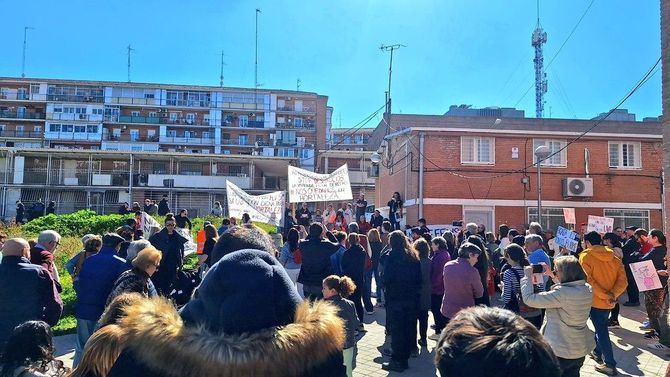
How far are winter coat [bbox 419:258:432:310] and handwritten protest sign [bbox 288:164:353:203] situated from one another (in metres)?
10.9

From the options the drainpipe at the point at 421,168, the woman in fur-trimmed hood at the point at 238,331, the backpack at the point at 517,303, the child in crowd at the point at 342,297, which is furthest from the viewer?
the drainpipe at the point at 421,168

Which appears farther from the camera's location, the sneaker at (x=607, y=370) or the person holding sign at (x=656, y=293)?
the person holding sign at (x=656, y=293)

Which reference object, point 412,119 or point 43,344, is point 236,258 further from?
point 412,119

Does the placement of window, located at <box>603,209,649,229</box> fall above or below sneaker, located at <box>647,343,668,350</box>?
above

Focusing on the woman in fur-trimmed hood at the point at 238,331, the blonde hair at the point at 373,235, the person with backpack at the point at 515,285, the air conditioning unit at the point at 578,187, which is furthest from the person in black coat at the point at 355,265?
the air conditioning unit at the point at 578,187

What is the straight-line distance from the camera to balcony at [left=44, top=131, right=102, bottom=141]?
222ft

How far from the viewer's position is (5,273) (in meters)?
5.05

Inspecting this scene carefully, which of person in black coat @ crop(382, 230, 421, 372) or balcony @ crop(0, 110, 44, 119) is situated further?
balcony @ crop(0, 110, 44, 119)

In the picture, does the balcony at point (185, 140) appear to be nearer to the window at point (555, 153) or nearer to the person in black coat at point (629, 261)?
the window at point (555, 153)

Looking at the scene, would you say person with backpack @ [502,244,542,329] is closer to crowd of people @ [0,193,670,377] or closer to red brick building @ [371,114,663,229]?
crowd of people @ [0,193,670,377]

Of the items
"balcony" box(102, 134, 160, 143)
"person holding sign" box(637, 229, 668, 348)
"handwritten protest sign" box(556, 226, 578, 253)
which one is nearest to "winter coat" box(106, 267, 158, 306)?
"person holding sign" box(637, 229, 668, 348)

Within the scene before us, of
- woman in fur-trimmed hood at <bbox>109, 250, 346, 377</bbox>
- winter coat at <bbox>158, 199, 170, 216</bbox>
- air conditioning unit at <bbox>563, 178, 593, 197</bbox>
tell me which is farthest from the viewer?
winter coat at <bbox>158, 199, 170, 216</bbox>

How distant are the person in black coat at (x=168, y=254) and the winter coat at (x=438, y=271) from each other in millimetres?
4398

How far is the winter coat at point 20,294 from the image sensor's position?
4.98 meters
